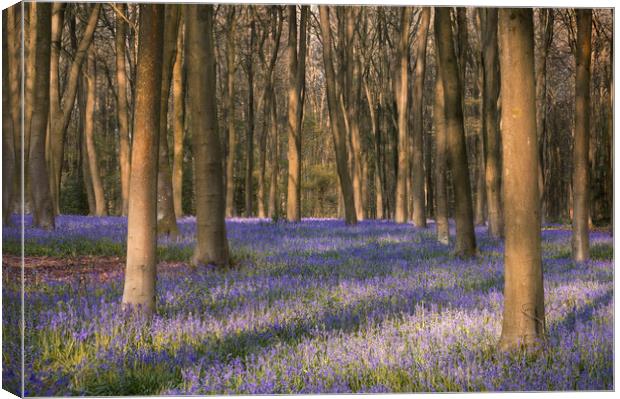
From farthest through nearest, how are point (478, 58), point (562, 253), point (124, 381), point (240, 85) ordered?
point (240, 85) → point (478, 58) → point (562, 253) → point (124, 381)

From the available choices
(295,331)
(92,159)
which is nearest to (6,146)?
(295,331)

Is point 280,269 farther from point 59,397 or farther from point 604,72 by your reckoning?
point 604,72

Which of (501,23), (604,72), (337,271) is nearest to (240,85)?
(604,72)

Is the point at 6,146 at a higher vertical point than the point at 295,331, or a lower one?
higher

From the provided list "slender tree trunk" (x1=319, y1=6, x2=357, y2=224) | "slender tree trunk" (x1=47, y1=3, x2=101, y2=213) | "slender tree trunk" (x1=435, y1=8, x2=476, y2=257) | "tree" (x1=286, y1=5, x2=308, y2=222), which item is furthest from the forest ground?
"tree" (x1=286, y1=5, x2=308, y2=222)

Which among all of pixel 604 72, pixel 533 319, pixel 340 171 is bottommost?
pixel 533 319

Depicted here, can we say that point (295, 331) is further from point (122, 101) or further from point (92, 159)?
point (92, 159)

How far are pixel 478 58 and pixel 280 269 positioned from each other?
12.5 metres

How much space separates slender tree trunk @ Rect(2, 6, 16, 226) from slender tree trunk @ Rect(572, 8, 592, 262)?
22.8 ft

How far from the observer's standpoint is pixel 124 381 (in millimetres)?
4574

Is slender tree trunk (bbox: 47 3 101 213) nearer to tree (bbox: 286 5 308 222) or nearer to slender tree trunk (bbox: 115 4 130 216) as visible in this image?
slender tree trunk (bbox: 115 4 130 216)

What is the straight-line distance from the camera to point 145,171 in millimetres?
5508

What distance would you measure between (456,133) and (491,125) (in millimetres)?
3277

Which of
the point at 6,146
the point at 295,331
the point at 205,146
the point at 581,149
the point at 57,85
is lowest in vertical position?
the point at 295,331
